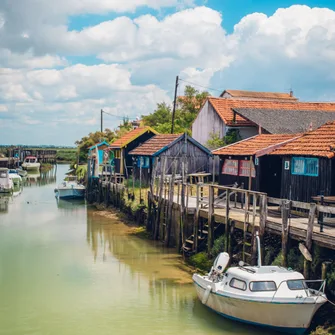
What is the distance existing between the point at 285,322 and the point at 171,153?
24.7 m

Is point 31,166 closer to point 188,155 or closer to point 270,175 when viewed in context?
point 188,155

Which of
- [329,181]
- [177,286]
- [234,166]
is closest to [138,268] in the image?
[177,286]

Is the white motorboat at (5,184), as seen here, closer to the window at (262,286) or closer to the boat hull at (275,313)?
the boat hull at (275,313)

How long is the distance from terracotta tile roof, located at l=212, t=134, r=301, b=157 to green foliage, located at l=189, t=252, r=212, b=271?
17.2 feet

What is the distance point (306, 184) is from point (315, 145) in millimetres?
1621

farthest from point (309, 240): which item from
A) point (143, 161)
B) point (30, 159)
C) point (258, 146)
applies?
point (30, 159)

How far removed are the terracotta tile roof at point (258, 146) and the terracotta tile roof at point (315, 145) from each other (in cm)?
95

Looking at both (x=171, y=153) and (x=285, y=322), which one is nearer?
(x=285, y=322)

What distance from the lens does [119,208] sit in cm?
3938

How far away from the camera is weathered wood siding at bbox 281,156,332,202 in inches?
786

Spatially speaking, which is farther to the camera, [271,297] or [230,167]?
[230,167]

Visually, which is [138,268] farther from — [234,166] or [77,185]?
[77,185]

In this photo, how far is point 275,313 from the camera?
1438cm

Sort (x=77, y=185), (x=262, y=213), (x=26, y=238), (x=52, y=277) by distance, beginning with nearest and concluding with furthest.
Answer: (x=262, y=213) → (x=52, y=277) → (x=26, y=238) → (x=77, y=185)
